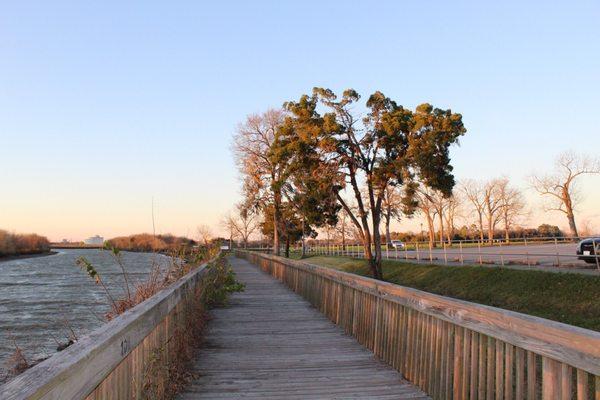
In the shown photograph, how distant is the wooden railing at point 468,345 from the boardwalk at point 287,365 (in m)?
0.28

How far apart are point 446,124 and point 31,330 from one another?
18585mm

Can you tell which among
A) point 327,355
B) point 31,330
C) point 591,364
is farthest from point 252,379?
point 31,330

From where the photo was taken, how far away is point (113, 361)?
10.1 feet

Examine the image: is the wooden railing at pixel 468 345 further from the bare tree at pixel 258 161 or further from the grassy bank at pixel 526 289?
the bare tree at pixel 258 161

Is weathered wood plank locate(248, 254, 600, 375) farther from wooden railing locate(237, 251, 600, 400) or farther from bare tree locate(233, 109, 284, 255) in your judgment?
bare tree locate(233, 109, 284, 255)

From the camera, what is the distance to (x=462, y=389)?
4.04m

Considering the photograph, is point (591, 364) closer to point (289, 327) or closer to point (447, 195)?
point (289, 327)

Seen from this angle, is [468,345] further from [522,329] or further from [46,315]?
[46,315]

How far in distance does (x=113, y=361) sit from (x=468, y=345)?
8.38 ft

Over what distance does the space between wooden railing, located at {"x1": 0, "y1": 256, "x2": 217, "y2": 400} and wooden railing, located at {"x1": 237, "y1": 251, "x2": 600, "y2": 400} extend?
7.71 ft

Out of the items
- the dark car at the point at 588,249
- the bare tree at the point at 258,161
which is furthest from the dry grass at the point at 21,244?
the dark car at the point at 588,249

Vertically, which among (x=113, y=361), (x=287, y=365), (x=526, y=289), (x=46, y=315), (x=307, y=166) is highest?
(x=307, y=166)

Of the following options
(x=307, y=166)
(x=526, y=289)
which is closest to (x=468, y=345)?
(x=526, y=289)

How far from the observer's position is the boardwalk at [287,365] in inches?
196
